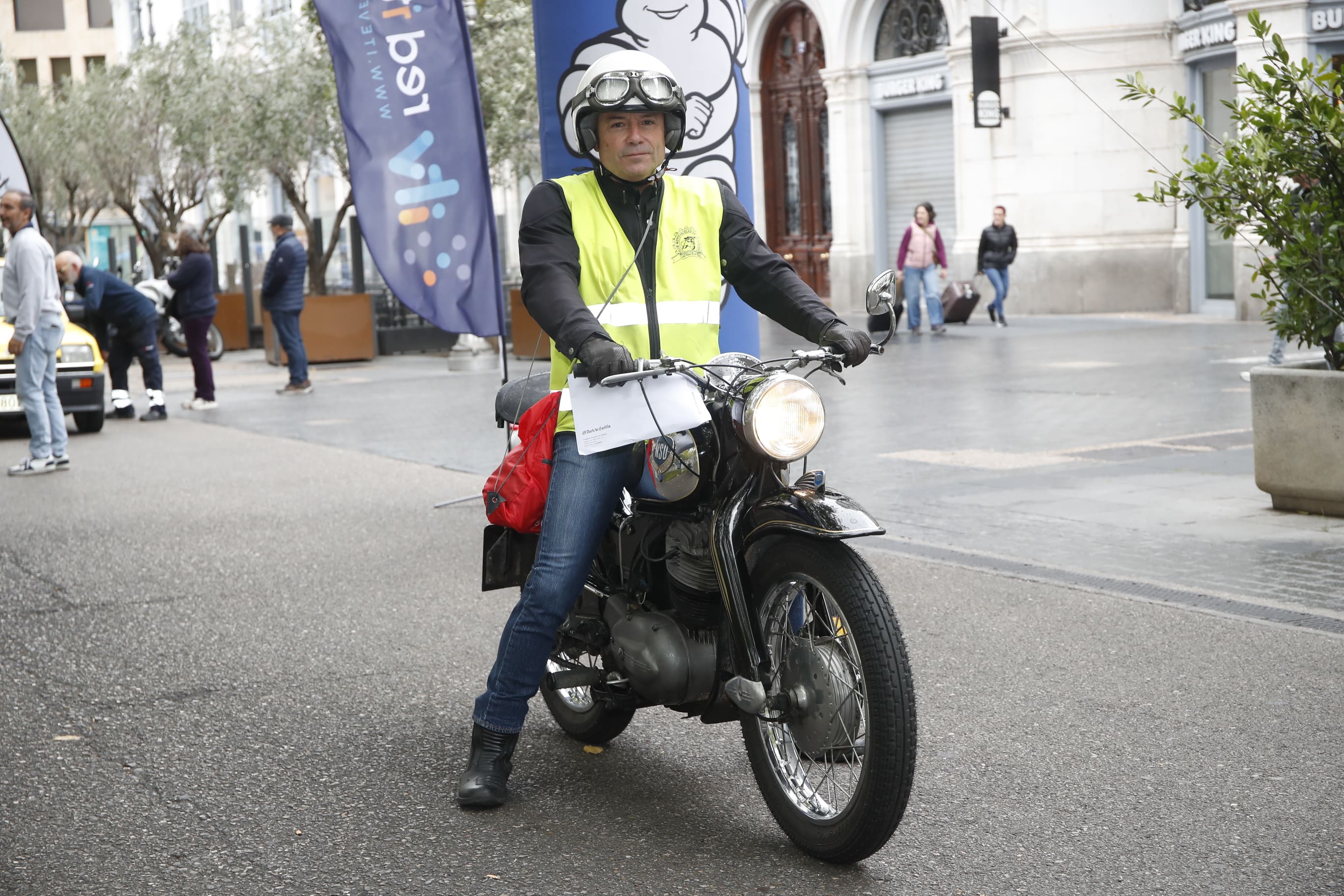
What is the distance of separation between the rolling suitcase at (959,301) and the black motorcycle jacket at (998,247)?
46 cm

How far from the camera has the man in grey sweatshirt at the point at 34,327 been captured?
10891 mm

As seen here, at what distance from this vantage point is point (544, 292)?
378 centimetres

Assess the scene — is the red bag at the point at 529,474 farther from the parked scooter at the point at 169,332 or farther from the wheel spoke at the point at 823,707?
the parked scooter at the point at 169,332

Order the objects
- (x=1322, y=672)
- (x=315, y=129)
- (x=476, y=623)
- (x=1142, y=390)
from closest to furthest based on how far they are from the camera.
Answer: (x=1322, y=672) < (x=476, y=623) < (x=1142, y=390) < (x=315, y=129)

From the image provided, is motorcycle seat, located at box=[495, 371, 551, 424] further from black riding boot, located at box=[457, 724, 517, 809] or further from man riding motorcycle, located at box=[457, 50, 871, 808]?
black riding boot, located at box=[457, 724, 517, 809]

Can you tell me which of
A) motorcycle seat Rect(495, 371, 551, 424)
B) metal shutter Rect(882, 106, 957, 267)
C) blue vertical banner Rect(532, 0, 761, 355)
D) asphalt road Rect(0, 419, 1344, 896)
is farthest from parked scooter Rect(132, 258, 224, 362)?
motorcycle seat Rect(495, 371, 551, 424)

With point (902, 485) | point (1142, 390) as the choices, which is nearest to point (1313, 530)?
point (902, 485)

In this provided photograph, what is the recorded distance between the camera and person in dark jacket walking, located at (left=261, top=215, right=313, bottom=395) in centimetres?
1762

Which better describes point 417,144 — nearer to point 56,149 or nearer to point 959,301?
point 959,301

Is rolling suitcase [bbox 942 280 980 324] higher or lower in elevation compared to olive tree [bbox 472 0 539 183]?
lower

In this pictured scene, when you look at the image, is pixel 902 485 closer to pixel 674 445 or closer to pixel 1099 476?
pixel 1099 476

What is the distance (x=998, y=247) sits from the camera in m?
22.9

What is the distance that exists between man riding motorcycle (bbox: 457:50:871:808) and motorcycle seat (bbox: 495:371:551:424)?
1.65 feet

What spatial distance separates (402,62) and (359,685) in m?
4.63
